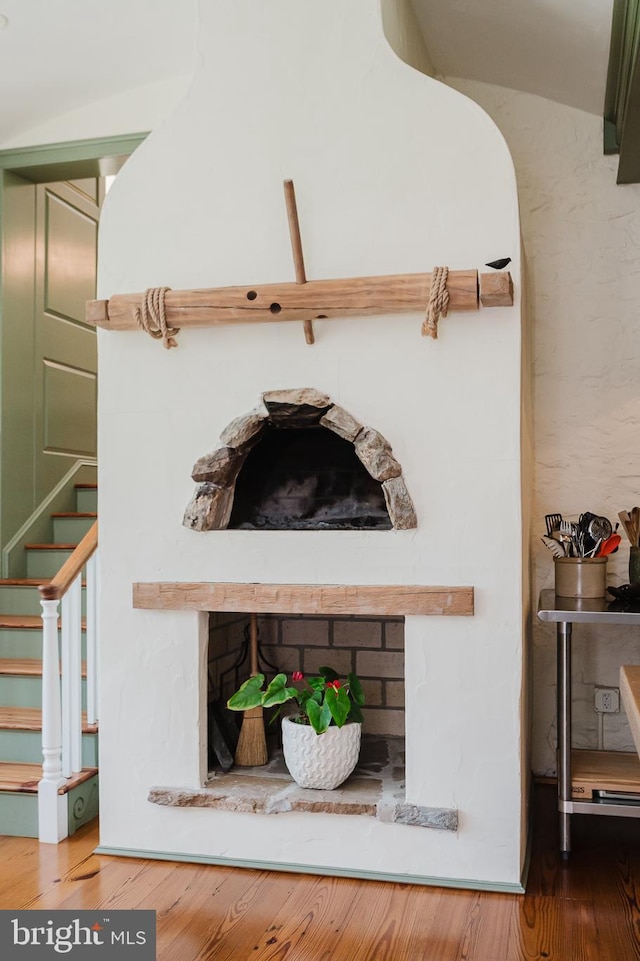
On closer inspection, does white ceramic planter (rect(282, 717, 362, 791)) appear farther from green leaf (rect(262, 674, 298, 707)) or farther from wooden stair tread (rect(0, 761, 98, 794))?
wooden stair tread (rect(0, 761, 98, 794))

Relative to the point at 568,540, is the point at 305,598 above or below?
below

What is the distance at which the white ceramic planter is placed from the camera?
2.77 m

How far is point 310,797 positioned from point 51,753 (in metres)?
0.92

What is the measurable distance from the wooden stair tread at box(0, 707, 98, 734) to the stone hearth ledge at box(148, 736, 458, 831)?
548mm

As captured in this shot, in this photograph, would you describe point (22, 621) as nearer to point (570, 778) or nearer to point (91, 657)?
point (91, 657)

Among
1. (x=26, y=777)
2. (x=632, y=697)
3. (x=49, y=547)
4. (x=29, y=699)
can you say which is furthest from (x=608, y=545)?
(x=49, y=547)

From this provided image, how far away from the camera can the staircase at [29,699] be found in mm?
2977

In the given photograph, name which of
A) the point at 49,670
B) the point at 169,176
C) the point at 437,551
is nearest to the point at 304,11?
the point at 169,176

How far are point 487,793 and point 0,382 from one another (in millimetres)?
2917

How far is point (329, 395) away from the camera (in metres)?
2.74

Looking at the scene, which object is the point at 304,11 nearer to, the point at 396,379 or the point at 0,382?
the point at 396,379

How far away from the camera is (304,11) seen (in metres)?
2.80

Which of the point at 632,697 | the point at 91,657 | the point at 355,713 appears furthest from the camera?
the point at 91,657

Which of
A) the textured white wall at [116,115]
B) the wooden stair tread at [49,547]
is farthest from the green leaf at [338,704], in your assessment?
the textured white wall at [116,115]
